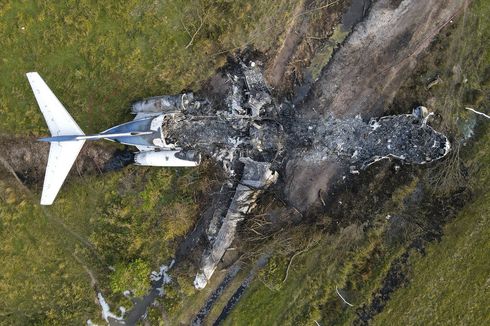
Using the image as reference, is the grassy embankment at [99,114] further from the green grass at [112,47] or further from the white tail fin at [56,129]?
the white tail fin at [56,129]

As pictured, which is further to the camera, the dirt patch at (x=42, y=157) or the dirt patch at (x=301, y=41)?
the dirt patch at (x=42, y=157)

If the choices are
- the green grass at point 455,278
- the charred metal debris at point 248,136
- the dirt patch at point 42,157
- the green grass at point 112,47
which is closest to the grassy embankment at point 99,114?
the green grass at point 112,47

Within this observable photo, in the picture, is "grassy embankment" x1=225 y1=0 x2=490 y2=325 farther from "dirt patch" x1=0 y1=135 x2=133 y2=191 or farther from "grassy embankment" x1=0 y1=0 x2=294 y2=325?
"dirt patch" x1=0 y1=135 x2=133 y2=191

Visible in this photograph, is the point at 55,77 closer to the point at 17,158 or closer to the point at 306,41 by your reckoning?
the point at 17,158

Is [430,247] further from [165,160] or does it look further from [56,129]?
[56,129]

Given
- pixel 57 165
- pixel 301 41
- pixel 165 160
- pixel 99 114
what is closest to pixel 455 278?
pixel 301 41

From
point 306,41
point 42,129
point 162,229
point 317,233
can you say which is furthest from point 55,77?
point 317,233

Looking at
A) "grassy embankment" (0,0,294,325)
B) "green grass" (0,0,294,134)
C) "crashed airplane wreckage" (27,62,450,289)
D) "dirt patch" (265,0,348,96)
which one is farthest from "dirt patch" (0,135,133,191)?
"dirt patch" (265,0,348,96)
